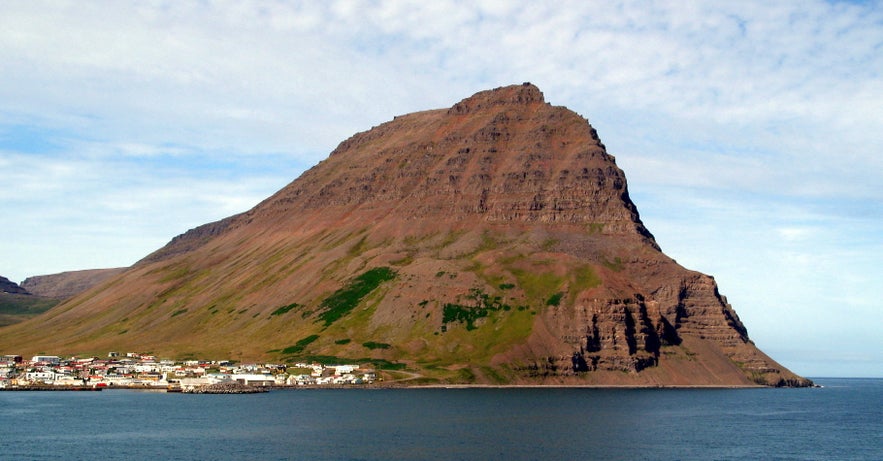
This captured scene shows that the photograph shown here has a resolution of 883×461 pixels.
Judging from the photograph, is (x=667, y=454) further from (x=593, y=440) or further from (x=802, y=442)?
(x=802, y=442)

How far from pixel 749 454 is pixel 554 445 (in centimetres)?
3444

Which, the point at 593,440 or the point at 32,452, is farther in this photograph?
the point at 593,440

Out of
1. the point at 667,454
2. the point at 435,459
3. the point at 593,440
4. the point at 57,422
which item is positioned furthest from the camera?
the point at 57,422

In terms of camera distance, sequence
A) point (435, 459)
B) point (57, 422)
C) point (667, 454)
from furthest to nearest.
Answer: point (57, 422) < point (667, 454) < point (435, 459)

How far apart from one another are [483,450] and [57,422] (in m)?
98.1

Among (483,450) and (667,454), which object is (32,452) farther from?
(667,454)

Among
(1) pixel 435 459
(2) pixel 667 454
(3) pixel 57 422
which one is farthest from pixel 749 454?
(3) pixel 57 422

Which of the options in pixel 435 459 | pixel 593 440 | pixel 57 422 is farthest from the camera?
pixel 57 422

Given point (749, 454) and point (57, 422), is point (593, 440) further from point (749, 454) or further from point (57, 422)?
point (57, 422)

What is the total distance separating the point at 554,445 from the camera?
6476 inches

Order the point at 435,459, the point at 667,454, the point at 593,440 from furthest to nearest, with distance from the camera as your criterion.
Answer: the point at 593,440, the point at 667,454, the point at 435,459

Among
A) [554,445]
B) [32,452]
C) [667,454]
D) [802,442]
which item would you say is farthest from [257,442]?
[802,442]

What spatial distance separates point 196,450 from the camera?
15200cm

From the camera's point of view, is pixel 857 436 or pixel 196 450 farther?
pixel 857 436
